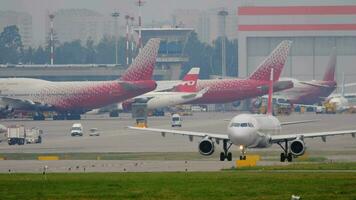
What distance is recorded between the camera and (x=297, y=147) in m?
68.7

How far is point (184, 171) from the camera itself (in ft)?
205

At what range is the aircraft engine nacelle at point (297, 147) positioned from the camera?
68.5m

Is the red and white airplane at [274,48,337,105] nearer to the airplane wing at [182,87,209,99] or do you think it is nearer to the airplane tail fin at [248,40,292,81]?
the airplane wing at [182,87,209,99]

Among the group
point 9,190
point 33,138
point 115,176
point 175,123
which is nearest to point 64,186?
point 9,190

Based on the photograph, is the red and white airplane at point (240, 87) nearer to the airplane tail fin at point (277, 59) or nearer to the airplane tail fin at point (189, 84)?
the airplane tail fin at point (277, 59)

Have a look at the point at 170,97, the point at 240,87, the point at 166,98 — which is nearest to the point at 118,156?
the point at 170,97

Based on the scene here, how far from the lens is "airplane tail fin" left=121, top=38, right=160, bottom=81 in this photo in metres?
150

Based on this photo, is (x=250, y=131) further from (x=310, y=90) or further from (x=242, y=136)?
(x=310, y=90)

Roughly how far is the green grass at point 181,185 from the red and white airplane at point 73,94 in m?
89.0

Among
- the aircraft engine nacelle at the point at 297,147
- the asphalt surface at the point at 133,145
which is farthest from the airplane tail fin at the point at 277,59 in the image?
the aircraft engine nacelle at the point at 297,147

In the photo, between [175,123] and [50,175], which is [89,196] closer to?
[50,175]

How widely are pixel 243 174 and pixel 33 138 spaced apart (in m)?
43.4

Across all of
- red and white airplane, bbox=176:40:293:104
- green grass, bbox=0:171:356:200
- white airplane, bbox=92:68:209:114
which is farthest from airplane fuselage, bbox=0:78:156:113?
green grass, bbox=0:171:356:200

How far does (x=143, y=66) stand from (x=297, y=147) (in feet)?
274
